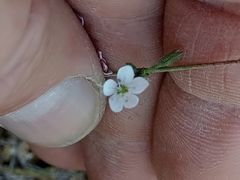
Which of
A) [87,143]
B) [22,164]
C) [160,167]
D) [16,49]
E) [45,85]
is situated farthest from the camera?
[22,164]

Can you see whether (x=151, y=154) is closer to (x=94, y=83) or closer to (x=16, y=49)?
(x=94, y=83)

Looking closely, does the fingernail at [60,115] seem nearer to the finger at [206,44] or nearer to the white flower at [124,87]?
the white flower at [124,87]

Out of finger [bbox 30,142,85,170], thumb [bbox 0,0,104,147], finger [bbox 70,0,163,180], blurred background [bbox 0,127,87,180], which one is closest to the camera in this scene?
thumb [bbox 0,0,104,147]

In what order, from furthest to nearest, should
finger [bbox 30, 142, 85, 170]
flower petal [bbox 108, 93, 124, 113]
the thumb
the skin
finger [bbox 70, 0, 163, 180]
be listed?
finger [bbox 30, 142, 85, 170], finger [bbox 70, 0, 163, 180], flower petal [bbox 108, 93, 124, 113], the skin, the thumb

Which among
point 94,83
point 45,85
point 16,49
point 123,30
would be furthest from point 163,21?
point 16,49

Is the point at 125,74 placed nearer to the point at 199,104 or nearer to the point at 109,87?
the point at 109,87

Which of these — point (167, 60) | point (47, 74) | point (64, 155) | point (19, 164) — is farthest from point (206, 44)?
point (19, 164)

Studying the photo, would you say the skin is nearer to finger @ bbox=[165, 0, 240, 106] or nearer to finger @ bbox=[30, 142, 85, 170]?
finger @ bbox=[165, 0, 240, 106]

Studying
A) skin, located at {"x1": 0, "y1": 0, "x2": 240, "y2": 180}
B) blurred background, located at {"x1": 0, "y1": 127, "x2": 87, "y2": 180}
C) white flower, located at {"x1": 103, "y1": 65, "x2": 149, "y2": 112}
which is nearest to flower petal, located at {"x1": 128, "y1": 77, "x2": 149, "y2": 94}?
white flower, located at {"x1": 103, "y1": 65, "x2": 149, "y2": 112}
